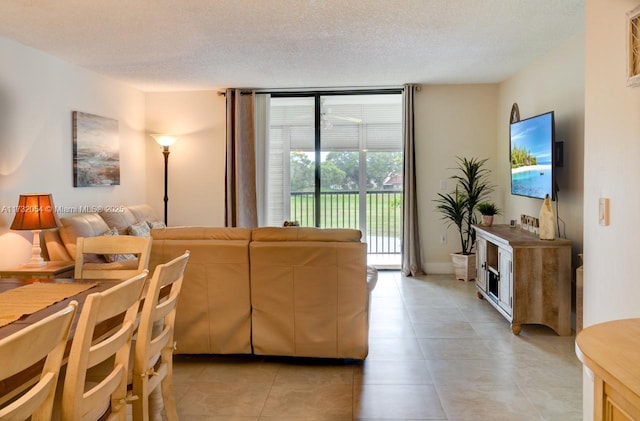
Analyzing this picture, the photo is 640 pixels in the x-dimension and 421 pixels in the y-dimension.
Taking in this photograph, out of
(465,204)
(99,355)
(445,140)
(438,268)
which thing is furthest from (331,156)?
(99,355)

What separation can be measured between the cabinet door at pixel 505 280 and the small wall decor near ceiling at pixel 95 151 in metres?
4.23

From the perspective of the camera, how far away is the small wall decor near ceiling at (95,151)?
476cm

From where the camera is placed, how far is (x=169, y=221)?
6523mm

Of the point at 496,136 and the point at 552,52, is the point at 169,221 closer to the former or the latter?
the point at 496,136

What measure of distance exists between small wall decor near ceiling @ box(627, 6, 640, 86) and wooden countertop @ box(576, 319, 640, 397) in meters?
0.89

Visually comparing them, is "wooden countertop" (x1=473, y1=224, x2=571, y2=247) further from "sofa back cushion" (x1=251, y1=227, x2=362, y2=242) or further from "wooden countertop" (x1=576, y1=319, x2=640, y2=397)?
"wooden countertop" (x1=576, y1=319, x2=640, y2=397)

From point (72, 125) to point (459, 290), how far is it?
14.8 feet

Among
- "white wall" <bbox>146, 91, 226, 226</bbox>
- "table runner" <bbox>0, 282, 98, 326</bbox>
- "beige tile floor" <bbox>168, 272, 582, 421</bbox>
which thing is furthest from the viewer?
"white wall" <bbox>146, 91, 226, 226</bbox>

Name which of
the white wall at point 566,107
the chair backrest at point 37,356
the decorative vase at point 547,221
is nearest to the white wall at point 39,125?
the chair backrest at point 37,356

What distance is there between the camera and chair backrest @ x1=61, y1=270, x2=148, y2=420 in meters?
1.28

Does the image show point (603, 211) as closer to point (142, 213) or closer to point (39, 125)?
point (39, 125)

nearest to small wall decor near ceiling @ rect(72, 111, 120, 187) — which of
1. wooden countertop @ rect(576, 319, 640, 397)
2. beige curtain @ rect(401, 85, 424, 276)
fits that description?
beige curtain @ rect(401, 85, 424, 276)

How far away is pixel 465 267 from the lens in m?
5.68

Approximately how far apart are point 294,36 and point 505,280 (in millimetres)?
2741
